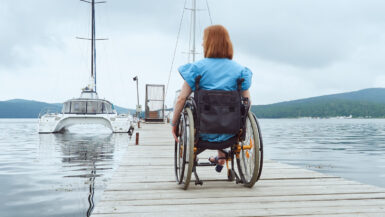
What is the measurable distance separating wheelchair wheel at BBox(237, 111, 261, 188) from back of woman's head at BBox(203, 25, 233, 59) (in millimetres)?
693

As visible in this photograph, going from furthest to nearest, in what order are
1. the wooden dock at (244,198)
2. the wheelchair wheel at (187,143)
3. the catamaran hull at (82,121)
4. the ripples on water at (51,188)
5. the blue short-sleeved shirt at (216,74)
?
the catamaran hull at (82,121) < the ripples on water at (51,188) < the blue short-sleeved shirt at (216,74) < the wheelchair wheel at (187,143) < the wooden dock at (244,198)

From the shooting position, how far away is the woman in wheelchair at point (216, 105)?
302 cm

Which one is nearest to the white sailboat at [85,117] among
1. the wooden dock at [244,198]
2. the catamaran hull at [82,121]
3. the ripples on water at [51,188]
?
the catamaran hull at [82,121]

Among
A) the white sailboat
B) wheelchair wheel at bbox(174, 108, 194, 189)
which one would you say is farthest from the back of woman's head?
the white sailboat

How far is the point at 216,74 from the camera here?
316 centimetres

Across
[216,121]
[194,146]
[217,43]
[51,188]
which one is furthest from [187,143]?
[51,188]

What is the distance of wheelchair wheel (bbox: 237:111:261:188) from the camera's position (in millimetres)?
3107

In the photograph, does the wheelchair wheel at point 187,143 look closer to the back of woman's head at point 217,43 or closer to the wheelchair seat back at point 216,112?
the wheelchair seat back at point 216,112

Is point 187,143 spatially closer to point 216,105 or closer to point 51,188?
point 216,105

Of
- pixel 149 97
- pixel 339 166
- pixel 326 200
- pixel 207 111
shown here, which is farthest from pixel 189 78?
pixel 149 97

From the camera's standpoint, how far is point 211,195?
9.98 feet

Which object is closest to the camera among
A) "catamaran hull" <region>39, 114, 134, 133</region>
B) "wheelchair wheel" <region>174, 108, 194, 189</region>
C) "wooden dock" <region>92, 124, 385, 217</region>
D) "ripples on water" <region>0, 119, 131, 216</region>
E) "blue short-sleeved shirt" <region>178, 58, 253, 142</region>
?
"wooden dock" <region>92, 124, 385, 217</region>

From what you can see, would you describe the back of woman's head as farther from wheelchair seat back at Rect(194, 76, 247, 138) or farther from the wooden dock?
the wooden dock

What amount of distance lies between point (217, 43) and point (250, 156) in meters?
1.26
